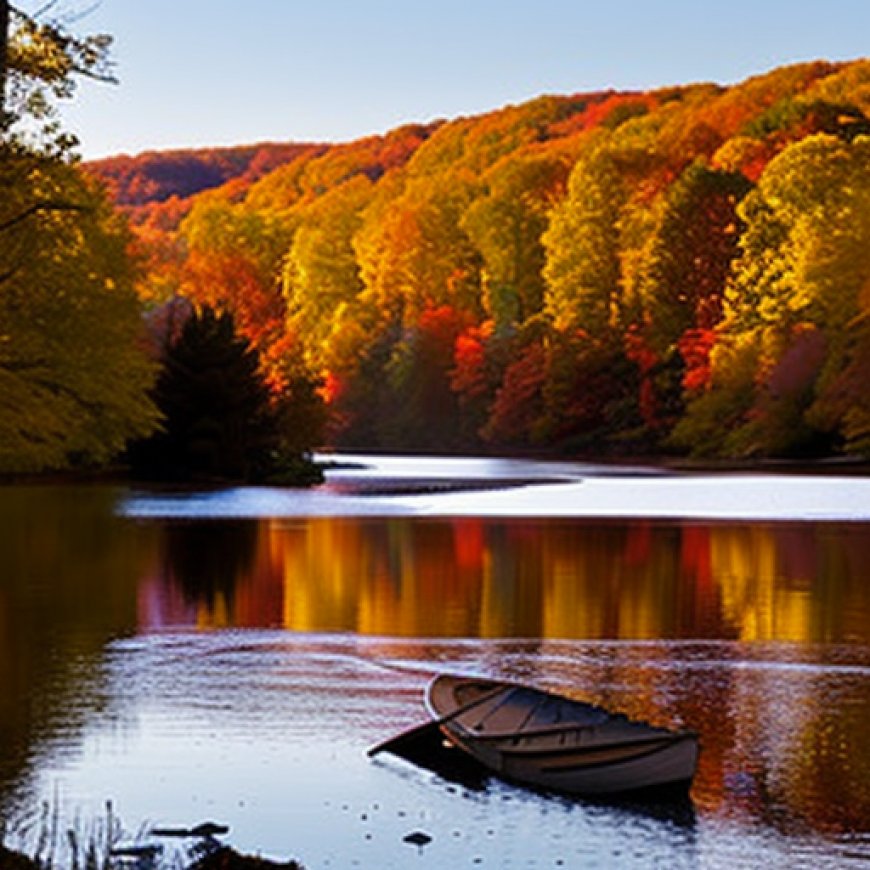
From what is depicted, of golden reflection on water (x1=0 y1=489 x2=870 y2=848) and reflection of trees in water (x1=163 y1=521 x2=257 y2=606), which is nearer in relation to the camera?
golden reflection on water (x1=0 y1=489 x2=870 y2=848)

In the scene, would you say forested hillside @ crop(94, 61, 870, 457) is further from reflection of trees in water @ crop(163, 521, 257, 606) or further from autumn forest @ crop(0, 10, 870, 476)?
reflection of trees in water @ crop(163, 521, 257, 606)

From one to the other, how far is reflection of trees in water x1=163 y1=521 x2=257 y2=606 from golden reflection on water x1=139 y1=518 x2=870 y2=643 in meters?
0.04

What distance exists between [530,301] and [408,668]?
9865cm

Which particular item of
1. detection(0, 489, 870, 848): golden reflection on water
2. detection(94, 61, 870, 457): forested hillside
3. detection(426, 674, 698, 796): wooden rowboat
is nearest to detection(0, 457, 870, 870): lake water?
detection(0, 489, 870, 848): golden reflection on water

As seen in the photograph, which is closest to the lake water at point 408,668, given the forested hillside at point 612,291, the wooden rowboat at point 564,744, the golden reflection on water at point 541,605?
the golden reflection on water at point 541,605

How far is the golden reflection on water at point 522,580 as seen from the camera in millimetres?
26141

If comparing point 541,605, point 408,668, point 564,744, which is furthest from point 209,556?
point 564,744

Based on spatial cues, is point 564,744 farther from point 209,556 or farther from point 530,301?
point 530,301

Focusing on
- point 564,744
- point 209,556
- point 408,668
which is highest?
point 564,744

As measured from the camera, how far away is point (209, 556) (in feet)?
117

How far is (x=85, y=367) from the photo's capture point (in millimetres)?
49719

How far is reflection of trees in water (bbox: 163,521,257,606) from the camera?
30609mm

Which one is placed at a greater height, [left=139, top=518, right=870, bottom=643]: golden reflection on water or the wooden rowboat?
the wooden rowboat

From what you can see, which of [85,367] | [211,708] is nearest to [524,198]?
[85,367]
